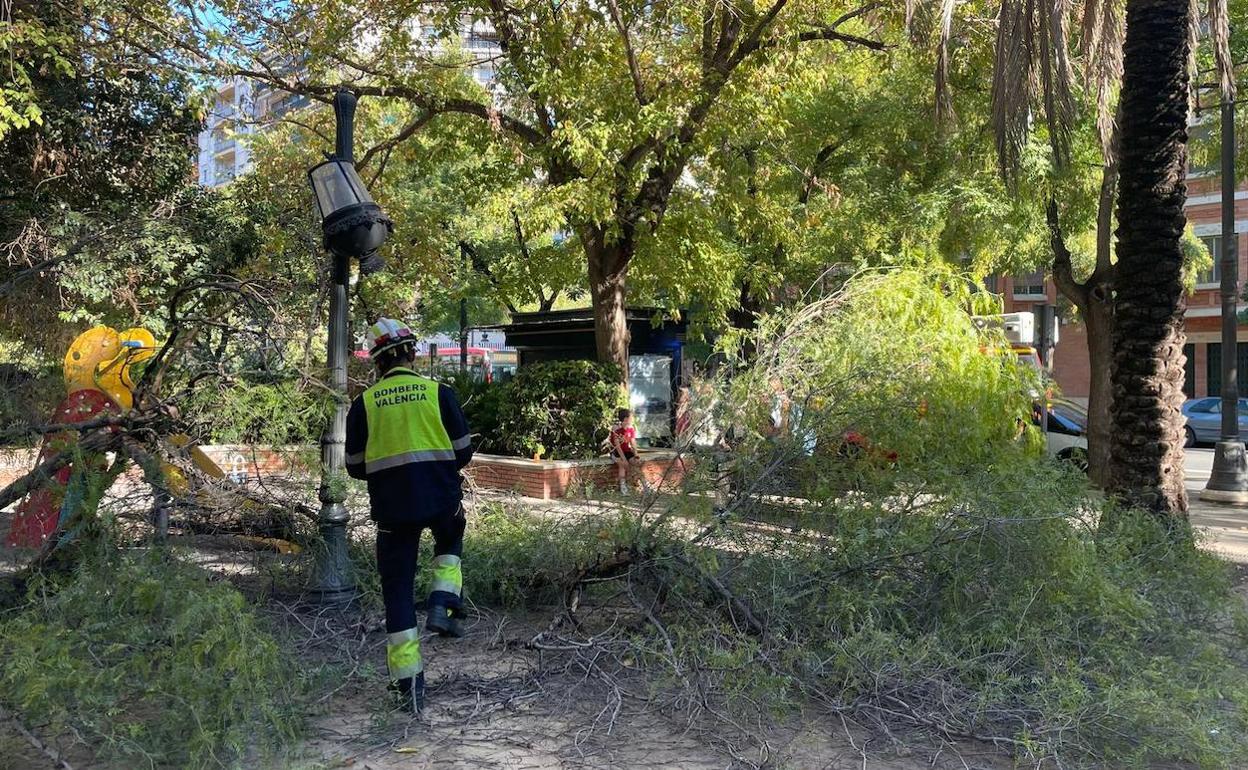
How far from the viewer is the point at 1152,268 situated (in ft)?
24.2

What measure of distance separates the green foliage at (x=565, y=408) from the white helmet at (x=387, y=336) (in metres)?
8.38

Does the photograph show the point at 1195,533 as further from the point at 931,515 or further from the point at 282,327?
the point at 282,327

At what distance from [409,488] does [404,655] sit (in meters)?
0.80

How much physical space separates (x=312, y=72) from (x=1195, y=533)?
11644mm

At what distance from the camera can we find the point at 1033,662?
15.6 feet

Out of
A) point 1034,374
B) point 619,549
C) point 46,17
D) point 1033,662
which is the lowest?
point 1033,662

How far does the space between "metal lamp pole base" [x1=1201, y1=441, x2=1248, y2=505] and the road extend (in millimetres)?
135

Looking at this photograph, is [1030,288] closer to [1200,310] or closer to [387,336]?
[1200,310]

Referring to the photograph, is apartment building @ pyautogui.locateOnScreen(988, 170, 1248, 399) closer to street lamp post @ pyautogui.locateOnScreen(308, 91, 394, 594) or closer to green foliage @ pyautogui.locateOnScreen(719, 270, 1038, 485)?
green foliage @ pyautogui.locateOnScreen(719, 270, 1038, 485)

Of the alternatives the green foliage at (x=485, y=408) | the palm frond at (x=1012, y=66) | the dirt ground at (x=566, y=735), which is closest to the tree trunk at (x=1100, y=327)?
the palm frond at (x=1012, y=66)

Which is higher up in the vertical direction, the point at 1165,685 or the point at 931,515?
the point at 931,515

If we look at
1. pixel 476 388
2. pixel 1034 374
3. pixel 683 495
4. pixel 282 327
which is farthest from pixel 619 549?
pixel 476 388

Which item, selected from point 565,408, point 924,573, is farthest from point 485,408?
point 924,573

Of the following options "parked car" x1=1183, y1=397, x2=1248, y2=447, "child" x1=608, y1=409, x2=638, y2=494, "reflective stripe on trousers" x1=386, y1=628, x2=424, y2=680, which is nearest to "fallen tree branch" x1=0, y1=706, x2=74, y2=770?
"reflective stripe on trousers" x1=386, y1=628, x2=424, y2=680
